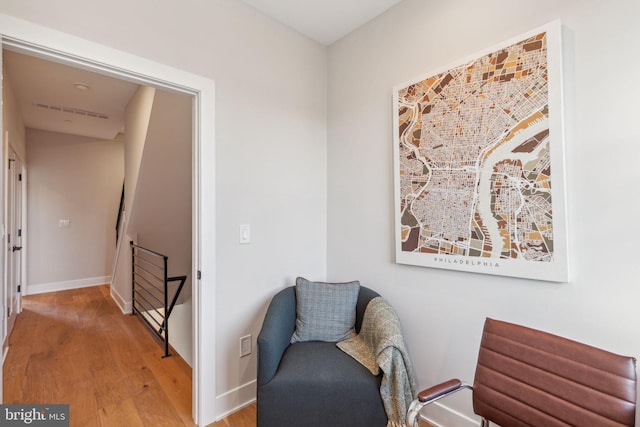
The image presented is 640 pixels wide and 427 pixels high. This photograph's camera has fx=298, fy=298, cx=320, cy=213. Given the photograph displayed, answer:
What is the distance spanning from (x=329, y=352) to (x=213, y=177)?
4.22 feet

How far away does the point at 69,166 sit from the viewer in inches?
198

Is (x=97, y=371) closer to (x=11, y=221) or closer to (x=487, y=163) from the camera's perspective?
(x=11, y=221)

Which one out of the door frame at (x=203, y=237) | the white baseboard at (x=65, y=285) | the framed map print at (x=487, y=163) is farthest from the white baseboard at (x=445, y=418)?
the white baseboard at (x=65, y=285)

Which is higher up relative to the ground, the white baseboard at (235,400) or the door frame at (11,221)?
the door frame at (11,221)

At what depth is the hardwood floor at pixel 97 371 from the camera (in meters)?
1.96

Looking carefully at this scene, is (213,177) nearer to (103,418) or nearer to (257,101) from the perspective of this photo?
(257,101)

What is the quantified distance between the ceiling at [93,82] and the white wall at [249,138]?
164mm

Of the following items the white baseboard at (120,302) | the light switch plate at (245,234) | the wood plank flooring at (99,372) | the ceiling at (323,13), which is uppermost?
the ceiling at (323,13)

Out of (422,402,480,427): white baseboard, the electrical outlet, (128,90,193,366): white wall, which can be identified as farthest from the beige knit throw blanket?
(128,90,193,366): white wall

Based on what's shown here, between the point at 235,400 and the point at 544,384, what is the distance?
1.77 metres

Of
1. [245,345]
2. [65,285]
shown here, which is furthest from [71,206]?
[245,345]

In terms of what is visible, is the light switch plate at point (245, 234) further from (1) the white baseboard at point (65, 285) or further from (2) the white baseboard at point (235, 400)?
(1) the white baseboard at point (65, 285)

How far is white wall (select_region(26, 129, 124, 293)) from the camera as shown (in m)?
4.73

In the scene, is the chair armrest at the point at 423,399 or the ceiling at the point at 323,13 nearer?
the chair armrest at the point at 423,399
